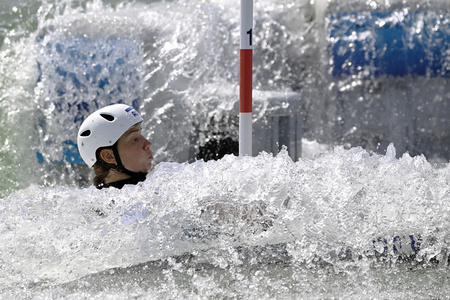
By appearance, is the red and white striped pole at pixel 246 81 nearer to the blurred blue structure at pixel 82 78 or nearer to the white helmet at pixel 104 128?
the white helmet at pixel 104 128

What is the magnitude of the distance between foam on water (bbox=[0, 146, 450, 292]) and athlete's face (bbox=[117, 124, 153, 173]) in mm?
358

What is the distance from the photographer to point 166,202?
2.00 metres

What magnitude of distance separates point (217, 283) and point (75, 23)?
3.12 m

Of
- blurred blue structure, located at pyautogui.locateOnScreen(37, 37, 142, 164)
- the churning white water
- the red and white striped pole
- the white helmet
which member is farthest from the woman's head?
blurred blue structure, located at pyautogui.locateOnScreen(37, 37, 142, 164)

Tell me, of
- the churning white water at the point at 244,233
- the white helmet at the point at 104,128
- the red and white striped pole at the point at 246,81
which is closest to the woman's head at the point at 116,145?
the white helmet at the point at 104,128

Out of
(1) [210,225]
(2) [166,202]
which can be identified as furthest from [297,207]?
(2) [166,202]

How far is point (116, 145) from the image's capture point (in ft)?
8.07

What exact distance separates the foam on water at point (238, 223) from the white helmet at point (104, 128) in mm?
441

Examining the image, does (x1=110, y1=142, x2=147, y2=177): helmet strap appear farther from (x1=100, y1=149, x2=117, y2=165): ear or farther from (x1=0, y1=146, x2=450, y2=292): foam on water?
(x1=0, y1=146, x2=450, y2=292): foam on water

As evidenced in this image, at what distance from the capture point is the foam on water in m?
1.95

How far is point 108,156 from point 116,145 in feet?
0.20

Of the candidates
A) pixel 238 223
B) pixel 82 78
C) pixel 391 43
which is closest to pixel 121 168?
pixel 238 223

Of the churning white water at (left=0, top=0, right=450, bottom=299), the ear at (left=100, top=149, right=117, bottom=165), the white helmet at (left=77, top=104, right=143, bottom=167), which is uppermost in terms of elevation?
the white helmet at (left=77, top=104, right=143, bottom=167)

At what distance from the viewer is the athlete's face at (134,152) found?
2.41 metres
